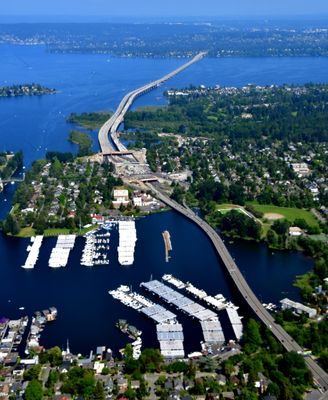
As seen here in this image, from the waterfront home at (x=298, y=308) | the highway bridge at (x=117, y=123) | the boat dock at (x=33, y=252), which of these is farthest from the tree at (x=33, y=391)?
the highway bridge at (x=117, y=123)

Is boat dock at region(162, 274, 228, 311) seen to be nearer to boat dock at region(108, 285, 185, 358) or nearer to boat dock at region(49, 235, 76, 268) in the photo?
boat dock at region(108, 285, 185, 358)

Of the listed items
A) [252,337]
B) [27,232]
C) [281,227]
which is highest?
[281,227]

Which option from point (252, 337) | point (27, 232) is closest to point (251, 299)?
point (252, 337)

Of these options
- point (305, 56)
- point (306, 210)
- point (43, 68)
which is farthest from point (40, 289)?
point (305, 56)

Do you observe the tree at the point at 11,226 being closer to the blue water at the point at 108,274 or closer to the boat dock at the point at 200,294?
the blue water at the point at 108,274

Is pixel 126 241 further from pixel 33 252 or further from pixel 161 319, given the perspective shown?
pixel 161 319

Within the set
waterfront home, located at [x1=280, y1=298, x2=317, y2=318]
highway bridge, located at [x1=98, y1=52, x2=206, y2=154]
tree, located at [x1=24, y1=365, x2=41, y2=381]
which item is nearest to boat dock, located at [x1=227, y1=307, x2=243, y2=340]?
waterfront home, located at [x1=280, y1=298, x2=317, y2=318]
